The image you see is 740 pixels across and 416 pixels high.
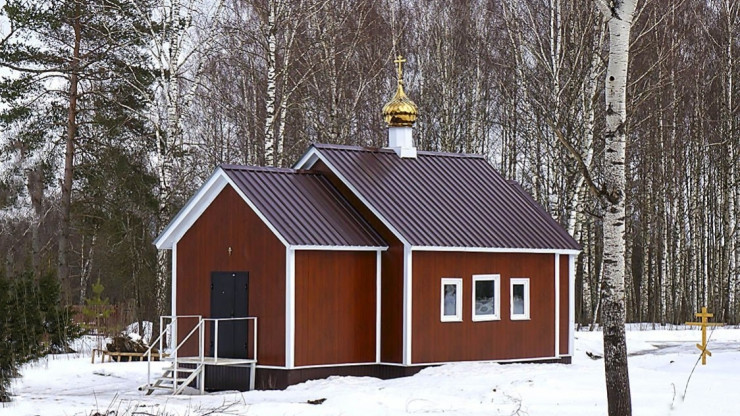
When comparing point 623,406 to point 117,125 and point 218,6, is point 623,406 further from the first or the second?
point 117,125

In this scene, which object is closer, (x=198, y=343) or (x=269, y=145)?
(x=198, y=343)

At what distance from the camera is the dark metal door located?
1994 centimetres

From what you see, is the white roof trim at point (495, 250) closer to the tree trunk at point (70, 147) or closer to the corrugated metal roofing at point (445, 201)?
the corrugated metal roofing at point (445, 201)

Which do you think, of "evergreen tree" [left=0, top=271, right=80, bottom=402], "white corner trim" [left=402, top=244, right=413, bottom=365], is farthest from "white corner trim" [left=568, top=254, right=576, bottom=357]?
"evergreen tree" [left=0, top=271, right=80, bottom=402]

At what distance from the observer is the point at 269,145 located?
2609 centimetres

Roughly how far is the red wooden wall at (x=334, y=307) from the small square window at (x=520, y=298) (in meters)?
2.89

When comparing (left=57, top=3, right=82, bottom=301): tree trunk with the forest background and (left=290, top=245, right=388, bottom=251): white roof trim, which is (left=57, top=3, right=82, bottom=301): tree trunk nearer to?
the forest background

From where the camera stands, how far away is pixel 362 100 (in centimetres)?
3753

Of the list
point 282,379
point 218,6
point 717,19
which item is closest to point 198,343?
point 282,379

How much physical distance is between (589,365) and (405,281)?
14.3 feet

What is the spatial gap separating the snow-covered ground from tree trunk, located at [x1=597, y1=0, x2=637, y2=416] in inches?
66.8

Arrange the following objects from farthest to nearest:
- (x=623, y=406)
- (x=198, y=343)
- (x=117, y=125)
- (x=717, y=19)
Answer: (x=717, y=19) < (x=117, y=125) < (x=198, y=343) < (x=623, y=406)

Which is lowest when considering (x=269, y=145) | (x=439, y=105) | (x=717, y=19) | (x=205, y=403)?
(x=205, y=403)

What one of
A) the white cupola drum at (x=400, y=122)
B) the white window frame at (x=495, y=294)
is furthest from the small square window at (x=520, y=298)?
the white cupola drum at (x=400, y=122)
